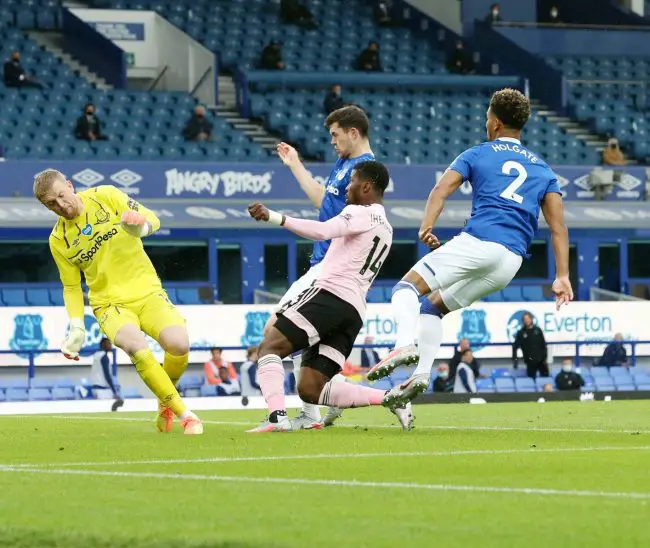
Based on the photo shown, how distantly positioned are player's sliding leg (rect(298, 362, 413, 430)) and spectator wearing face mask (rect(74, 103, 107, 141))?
19.3 metres

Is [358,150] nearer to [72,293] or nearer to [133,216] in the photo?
[133,216]

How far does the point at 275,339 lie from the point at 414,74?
26.1 metres

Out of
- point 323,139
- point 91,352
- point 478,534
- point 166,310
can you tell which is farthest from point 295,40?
point 478,534

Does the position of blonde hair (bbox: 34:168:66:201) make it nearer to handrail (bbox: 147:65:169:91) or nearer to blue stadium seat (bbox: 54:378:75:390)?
blue stadium seat (bbox: 54:378:75:390)

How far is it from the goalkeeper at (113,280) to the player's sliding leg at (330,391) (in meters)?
0.76

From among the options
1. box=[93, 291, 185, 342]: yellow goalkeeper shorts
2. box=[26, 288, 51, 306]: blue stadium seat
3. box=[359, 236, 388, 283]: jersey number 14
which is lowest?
box=[26, 288, 51, 306]: blue stadium seat

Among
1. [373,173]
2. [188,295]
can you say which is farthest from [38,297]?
[373,173]

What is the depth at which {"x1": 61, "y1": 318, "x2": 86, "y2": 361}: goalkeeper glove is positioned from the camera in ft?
32.9

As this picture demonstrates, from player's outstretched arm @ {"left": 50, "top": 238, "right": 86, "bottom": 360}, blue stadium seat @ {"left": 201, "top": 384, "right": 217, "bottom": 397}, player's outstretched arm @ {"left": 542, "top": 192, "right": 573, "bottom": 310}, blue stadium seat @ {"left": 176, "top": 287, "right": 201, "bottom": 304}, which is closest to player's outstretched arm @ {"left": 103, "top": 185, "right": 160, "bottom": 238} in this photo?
player's outstretched arm @ {"left": 50, "top": 238, "right": 86, "bottom": 360}

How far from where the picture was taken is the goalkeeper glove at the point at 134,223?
961 cm

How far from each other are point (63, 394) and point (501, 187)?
42.9ft

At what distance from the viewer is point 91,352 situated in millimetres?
23906

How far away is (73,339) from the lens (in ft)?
32.9

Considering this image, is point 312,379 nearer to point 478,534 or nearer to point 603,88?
point 478,534
